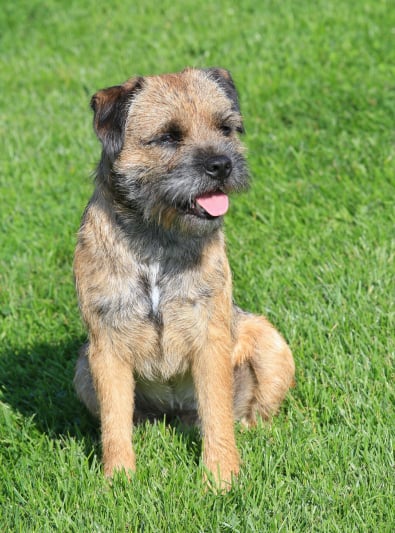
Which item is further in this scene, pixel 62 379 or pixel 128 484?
pixel 62 379

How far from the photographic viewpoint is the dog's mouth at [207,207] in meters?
3.72

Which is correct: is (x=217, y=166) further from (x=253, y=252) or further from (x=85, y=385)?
(x=253, y=252)

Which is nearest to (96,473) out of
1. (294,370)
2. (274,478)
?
(274,478)

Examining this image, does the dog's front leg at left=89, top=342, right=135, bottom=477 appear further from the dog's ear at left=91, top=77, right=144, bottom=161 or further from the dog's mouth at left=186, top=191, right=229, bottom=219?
the dog's ear at left=91, top=77, right=144, bottom=161

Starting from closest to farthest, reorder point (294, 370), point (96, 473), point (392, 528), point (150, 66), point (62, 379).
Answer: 1. point (392, 528)
2. point (96, 473)
3. point (294, 370)
4. point (62, 379)
5. point (150, 66)

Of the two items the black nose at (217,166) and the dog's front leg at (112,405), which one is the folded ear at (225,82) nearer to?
the black nose at (217,166)

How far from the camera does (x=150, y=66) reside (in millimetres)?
8500

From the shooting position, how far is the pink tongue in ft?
12.2

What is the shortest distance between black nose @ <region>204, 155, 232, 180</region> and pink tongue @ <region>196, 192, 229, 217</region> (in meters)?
0.12

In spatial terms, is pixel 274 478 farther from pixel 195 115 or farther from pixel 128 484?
pixel 195 115

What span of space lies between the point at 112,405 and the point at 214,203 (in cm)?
105

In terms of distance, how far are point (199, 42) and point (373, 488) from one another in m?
6.19

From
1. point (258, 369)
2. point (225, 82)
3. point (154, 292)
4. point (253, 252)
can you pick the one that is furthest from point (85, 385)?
point (253, 252)

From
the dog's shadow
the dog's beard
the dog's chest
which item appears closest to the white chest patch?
the dog's chest
